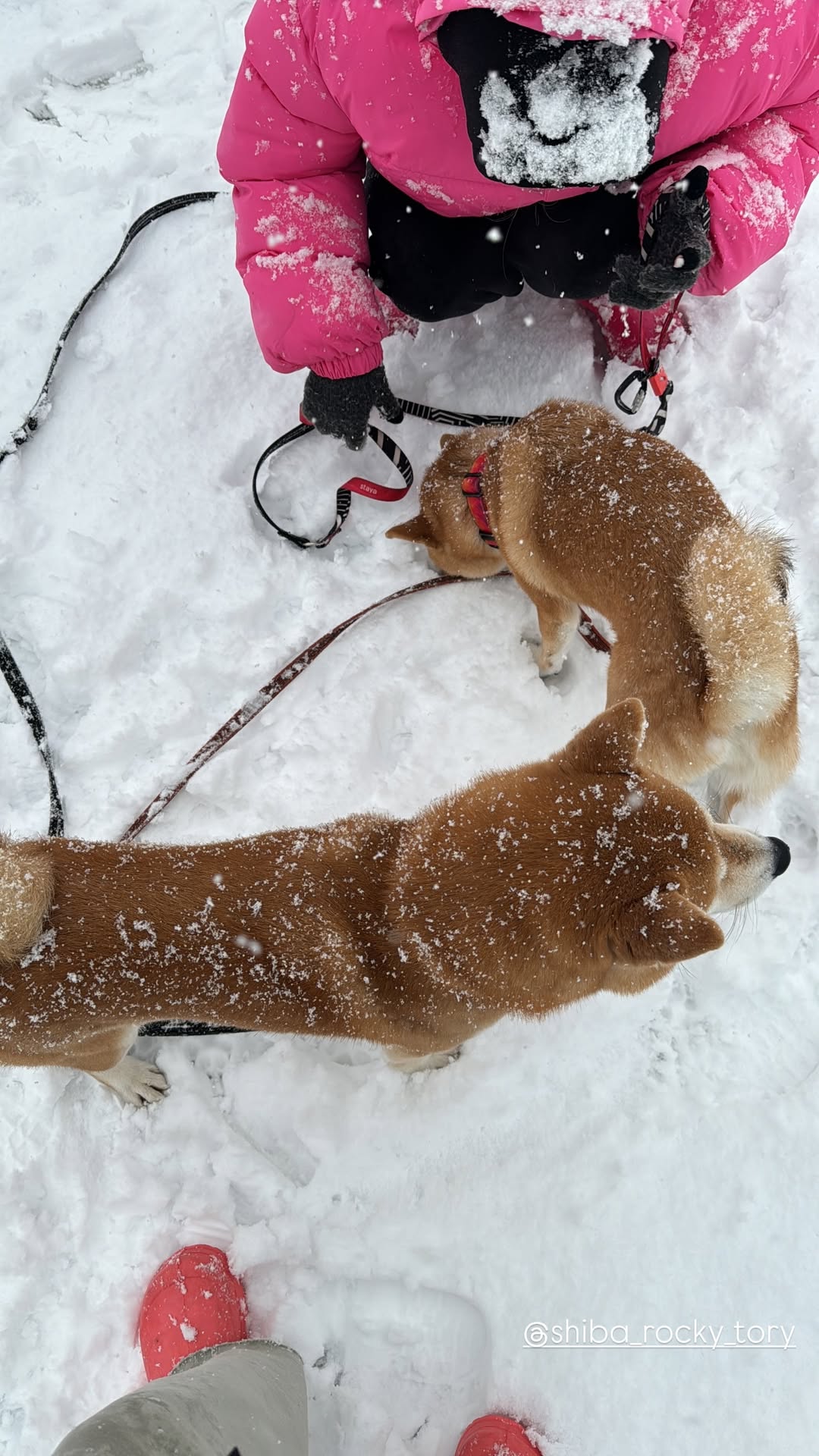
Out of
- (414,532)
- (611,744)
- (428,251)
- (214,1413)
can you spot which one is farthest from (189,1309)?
(428,251)

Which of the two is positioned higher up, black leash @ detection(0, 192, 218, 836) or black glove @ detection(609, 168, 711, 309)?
black glove @ detection(609, 168, 711, 309)

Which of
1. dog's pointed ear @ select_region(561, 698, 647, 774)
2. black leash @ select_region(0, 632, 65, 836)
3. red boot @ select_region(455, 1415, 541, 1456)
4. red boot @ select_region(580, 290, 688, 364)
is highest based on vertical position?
red boot @ select_region(580, 290, 688, 364)

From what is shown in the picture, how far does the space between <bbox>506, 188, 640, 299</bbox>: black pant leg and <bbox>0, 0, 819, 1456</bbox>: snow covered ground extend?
0.60 m

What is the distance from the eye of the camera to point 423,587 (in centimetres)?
336

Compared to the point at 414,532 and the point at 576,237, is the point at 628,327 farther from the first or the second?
the point at 414,532

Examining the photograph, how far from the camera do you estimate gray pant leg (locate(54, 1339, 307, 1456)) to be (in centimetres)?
179

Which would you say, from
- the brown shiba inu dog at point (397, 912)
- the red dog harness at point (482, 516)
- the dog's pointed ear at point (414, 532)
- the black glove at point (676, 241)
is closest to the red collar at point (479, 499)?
the red dog harness at point (482, 516)

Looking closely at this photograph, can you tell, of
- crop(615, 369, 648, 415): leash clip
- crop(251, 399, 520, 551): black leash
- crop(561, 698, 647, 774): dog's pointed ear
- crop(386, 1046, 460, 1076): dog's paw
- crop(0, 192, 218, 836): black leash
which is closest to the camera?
crop(561, 698, 647, 774): dog's pointed ear

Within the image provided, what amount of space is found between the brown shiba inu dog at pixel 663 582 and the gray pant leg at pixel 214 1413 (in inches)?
84.3

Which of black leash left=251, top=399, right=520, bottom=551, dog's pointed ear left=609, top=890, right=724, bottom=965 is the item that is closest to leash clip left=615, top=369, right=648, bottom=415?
black leash left=251, top=399, right=520, bottom=551

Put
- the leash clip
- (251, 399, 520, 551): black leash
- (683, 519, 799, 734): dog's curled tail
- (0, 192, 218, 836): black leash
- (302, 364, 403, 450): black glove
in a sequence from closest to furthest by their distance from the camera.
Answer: (683, 519, 799, 734): dog's curled tail → (302, 364, 403, 450): black glove → (0, 192, 218, 836): black leash → the leash clip → (251, 399, 520, 551): black leash

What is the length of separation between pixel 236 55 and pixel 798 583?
3.64 metres

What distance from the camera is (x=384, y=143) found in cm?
238

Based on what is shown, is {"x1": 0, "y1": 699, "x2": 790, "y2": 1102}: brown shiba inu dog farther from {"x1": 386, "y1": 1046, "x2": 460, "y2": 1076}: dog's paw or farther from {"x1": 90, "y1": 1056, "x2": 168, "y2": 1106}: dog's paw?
{"x1": 90, "y1": 1056, "x2": 168, "y2": 1106}: dog's paw
